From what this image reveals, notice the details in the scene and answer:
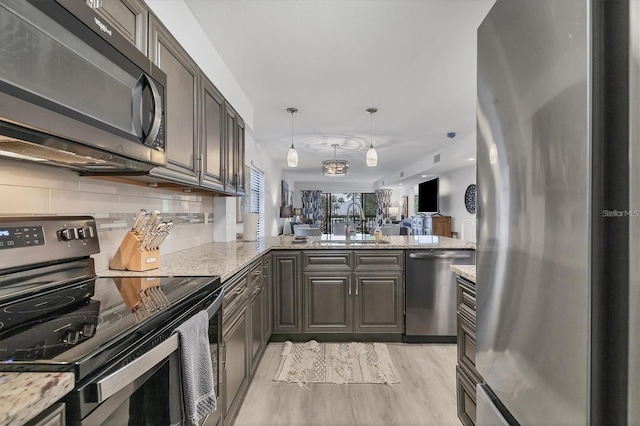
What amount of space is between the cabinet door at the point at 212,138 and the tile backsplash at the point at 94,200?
359 mm

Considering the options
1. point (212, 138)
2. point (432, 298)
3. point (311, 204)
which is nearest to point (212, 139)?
point (212, 138)

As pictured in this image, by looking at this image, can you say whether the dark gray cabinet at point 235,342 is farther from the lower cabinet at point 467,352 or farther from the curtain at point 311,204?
the curtain at point 311,204

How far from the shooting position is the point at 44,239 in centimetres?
119

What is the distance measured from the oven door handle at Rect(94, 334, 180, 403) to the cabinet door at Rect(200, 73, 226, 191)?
1253 mm

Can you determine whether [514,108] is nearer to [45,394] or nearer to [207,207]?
[45,394]

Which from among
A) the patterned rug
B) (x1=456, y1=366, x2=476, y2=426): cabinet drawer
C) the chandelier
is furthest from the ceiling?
the patterned rug

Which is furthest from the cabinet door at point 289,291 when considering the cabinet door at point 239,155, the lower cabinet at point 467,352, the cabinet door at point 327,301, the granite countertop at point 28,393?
the granite countertop at point 28,393

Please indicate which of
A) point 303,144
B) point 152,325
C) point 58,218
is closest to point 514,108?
point 152,325

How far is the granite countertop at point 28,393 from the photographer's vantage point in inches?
19.5

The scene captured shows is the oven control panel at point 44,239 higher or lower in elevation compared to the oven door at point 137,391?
higher

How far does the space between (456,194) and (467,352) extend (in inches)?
263

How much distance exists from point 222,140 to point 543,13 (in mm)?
2134

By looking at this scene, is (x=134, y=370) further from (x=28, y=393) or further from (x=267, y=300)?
(x=267, y=300)

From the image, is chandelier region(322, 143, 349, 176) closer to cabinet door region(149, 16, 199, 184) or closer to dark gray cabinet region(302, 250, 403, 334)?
dark gray cabinet region(302, 250, 403, 334)
